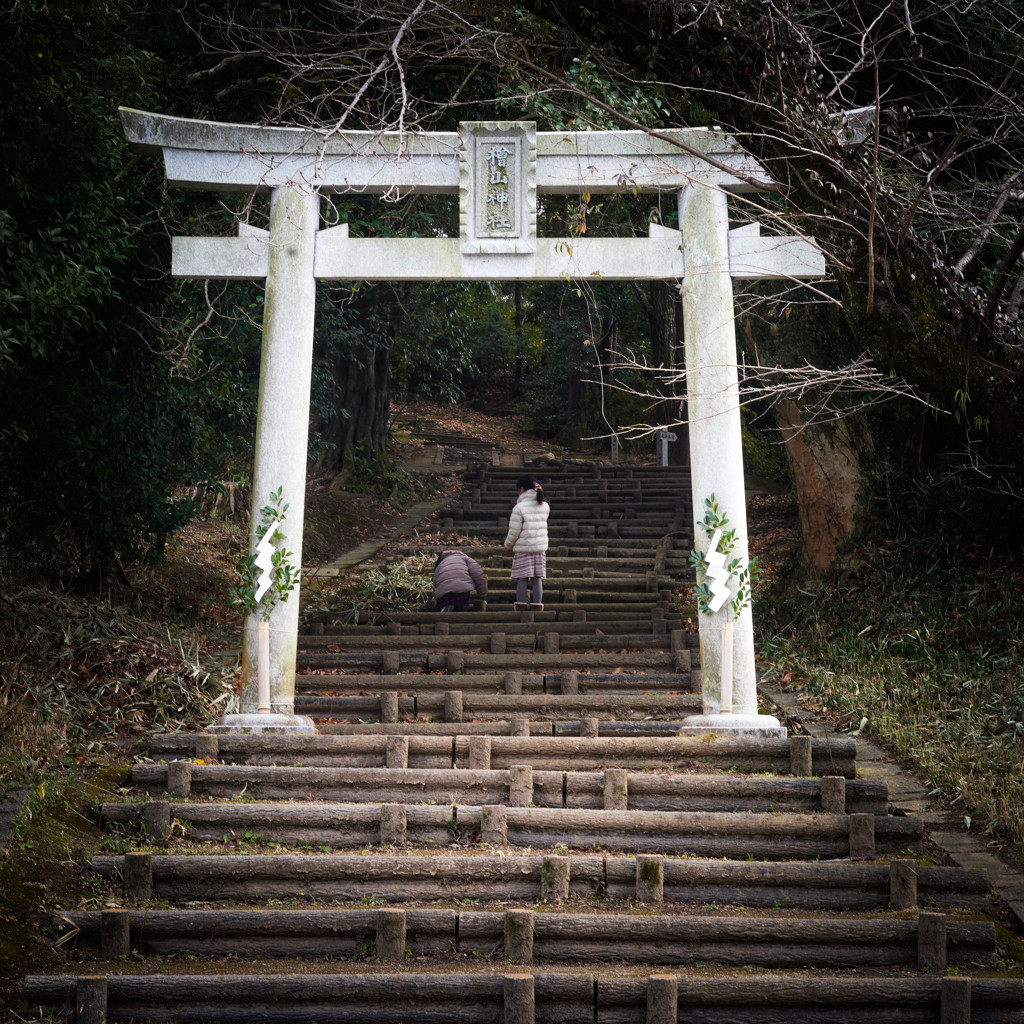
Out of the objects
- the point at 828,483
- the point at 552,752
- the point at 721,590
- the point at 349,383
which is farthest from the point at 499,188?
the point at 349,383

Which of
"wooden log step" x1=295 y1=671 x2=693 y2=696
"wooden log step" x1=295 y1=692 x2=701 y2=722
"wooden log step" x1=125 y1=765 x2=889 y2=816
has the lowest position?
"wooden log step" x1=125 y1=765 x2=889 y2=816

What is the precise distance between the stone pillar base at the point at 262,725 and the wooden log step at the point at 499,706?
0.72m

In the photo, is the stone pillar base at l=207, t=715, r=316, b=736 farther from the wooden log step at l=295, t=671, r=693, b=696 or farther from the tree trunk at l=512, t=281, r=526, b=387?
the tree trunk at l=512, t=281, r=526, b=387

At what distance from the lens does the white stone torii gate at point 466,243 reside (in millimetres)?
8312

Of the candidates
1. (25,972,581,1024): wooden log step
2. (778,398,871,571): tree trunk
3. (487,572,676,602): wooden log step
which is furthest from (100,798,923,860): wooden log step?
(778,398,871,571): tree trunk

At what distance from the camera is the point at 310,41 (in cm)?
1120

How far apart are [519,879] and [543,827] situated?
524 mm

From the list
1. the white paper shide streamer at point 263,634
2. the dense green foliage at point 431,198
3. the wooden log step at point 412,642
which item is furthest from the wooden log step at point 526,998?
the wooden log step at point 412,642

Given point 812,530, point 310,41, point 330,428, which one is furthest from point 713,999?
point 330,428

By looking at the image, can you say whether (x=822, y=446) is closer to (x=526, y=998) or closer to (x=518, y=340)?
(x=526, y=998)

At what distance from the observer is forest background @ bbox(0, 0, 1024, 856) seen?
4973mm

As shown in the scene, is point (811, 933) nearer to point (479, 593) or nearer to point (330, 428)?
point (479, 593)

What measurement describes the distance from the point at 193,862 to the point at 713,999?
2882mm

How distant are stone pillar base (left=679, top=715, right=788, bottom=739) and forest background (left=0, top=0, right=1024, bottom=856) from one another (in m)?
1.40
